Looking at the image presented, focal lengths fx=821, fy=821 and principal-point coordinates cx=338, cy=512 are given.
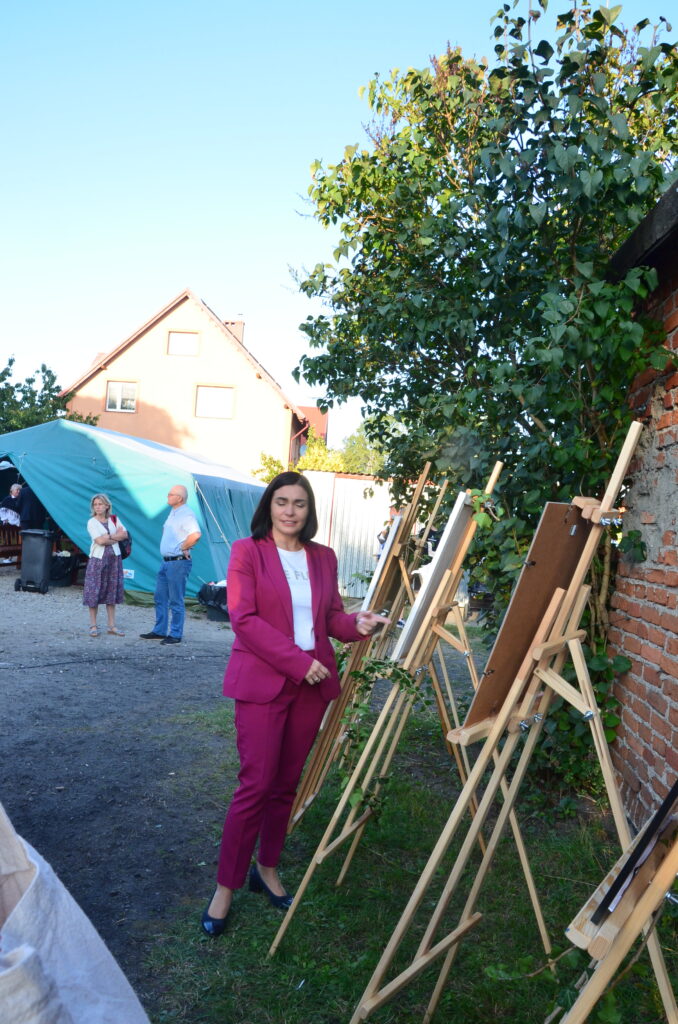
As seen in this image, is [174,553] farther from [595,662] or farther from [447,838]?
[447,838]

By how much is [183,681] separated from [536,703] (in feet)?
18.8

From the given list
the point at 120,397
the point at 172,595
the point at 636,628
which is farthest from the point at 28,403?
the point at 636,628

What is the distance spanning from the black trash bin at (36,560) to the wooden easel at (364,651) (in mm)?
10628

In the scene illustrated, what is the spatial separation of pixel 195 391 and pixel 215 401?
0.80 metres

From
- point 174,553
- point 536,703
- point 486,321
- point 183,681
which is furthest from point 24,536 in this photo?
point 536,703

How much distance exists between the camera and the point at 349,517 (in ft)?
67.8

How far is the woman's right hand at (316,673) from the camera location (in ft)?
10.3

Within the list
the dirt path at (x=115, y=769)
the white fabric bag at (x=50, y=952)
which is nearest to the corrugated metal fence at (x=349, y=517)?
the dirt path at (x=115, y=769)

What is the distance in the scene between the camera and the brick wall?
3.61m

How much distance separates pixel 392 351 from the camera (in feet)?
21.1

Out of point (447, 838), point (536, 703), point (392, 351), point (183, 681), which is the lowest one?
point (183, 681)

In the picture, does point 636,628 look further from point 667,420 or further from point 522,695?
point 522,695

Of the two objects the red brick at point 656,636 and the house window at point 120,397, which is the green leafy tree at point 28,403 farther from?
the red brick at point 656,636

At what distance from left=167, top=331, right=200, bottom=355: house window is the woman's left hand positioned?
27818 mm
